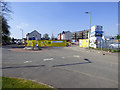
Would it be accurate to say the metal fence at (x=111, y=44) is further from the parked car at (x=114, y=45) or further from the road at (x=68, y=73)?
the road at (x=68, y=73)

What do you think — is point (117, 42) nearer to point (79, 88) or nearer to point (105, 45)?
point (105, 45)

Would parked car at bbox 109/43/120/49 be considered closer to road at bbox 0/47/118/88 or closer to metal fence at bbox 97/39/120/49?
metal fence at bbox 97/39/120/49

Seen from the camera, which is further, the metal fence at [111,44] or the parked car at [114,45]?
the metal fence at [111,44]

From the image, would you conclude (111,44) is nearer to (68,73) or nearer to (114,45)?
(114,45)

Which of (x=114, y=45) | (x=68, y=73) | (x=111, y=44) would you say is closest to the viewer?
(x=68, y=73)

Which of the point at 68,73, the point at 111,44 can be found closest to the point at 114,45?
the point at 111,44

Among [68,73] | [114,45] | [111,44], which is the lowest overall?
[68,73]

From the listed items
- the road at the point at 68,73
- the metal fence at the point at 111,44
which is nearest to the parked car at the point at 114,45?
the metal fence at the point at 111,44

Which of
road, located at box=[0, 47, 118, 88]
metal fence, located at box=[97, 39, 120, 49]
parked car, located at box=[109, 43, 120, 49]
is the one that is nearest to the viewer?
road, located at box=[0, 47, 118, 88]

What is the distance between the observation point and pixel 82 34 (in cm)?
10050

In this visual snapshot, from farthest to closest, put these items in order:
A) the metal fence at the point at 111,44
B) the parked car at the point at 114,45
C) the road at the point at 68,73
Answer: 1. the metal fence at the point at 111,44
2. the parked car at the point at 114,45
3. the road at the point at 68,73

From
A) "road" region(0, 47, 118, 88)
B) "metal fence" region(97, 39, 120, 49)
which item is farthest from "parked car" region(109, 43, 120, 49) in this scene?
"road" region(0, 47, 118, 88)

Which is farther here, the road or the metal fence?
the metal fence

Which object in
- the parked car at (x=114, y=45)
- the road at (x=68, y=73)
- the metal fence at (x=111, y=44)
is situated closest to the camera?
the road at (x=68, y=73)
